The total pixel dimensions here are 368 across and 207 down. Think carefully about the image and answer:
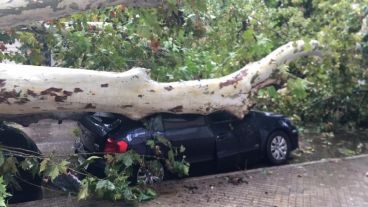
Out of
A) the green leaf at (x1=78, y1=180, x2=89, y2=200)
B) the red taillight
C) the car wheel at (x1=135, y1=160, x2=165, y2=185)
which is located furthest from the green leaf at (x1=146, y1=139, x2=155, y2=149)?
the green leaf at (x1=78, y1=180, x2=89, y2=200)

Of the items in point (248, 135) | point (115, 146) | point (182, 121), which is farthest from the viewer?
point (248, 135)

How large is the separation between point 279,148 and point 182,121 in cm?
240

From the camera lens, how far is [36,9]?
5.70 m

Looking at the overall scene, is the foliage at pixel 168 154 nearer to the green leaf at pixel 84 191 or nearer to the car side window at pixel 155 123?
the car side window at pixel 155 123

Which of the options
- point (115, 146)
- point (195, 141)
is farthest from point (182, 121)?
point (115, 146)

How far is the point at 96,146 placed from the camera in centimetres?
756

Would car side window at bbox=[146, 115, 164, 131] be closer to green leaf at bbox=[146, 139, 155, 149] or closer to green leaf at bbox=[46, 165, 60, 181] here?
green leaf at bbox=[146, 139, 155, 149]

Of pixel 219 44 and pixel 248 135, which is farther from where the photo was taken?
pixel 219 44

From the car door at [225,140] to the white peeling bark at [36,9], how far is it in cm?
326

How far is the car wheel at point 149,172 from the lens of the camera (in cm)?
745

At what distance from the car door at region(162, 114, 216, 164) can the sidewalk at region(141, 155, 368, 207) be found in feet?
1.33

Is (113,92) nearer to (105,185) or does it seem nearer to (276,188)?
(105,185)

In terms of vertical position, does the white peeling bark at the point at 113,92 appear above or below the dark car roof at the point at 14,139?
above

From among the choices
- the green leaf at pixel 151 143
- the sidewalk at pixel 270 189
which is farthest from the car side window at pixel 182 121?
the sidewalk at pixel 270 189
